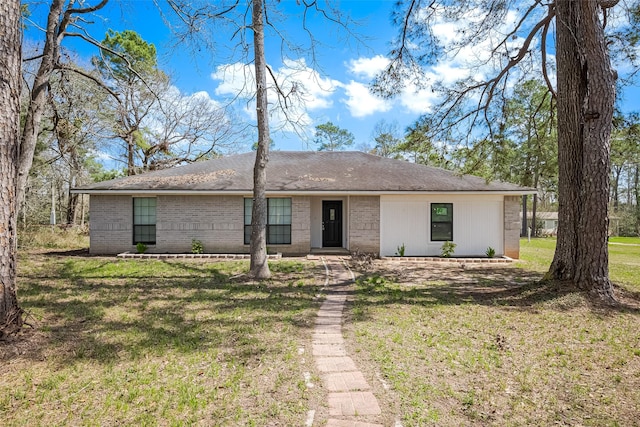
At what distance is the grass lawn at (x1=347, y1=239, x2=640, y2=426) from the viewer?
2951 mm

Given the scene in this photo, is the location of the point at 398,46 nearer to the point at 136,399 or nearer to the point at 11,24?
the point at 11,24

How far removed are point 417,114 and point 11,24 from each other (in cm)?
862

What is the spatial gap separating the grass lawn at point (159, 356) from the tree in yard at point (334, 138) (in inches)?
1301

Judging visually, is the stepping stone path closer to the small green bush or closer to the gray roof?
the gray roof

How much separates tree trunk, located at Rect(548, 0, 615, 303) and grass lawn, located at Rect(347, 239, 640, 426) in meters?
0.61

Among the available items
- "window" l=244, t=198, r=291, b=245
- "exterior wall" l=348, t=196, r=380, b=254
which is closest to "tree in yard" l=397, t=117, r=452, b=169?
"exterior wall" l=348, t=196, r=380, b=254

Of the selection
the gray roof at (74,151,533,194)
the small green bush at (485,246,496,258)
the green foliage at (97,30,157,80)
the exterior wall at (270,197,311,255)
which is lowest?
the small green bush at (485,246,496,258)

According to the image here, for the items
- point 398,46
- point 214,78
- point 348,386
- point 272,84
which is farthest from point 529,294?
point 214,78

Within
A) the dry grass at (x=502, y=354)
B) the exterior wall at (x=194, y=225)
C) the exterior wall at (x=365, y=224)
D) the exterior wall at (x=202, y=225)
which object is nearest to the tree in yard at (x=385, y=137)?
the exterior wall at (x=365, y=224)

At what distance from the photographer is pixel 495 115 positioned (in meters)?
9.98

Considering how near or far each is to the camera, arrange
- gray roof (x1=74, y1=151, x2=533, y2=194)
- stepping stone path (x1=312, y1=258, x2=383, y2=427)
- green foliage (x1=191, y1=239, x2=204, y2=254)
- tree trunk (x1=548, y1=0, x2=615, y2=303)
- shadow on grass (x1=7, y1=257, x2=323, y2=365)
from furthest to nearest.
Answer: green foliage (x1=191, y1=239, x2=204, y2=254), gray roof (x1=74, y1=151, x2=533, y2=194), tree trunk (x1=548, y1=0, x2=615, y2=303), shadow on grass (x1=7, y1=257, x2=323, y2=365), stepping stone path (x1=312, y1=258, x2=383, y2=427)

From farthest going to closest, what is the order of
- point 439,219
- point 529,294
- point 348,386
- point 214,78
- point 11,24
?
point 439,219, point 214,78, point 529,294, point 11,24, point 348,386

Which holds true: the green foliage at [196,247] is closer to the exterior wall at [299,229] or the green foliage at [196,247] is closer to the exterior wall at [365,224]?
the exterior wall at [299,229]

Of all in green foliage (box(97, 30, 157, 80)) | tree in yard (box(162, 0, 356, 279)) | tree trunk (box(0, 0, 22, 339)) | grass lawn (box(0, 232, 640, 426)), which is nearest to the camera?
grass lawn (box(0, 232, 640, 426))
